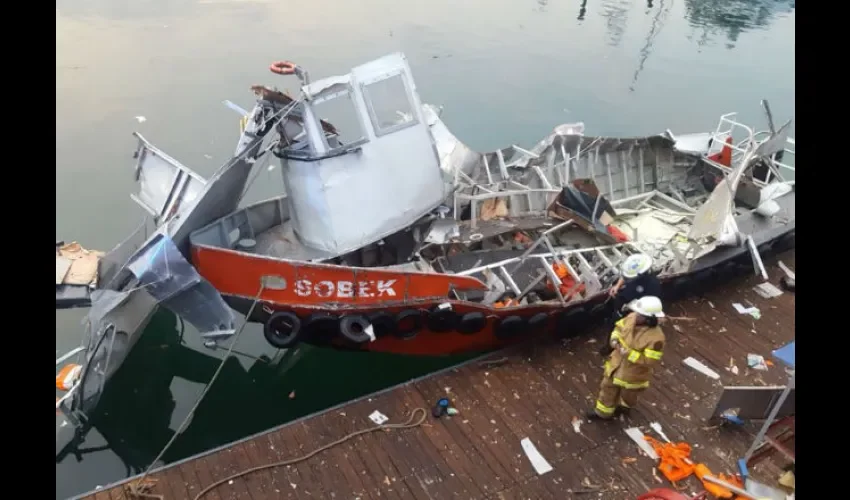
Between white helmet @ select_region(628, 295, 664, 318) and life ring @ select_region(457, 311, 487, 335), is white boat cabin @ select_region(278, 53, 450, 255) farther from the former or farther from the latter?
white helmet @ select_region(628, 295, 664, 318)

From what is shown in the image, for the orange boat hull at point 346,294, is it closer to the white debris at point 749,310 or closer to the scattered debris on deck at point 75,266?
the scattered debris on deck at point 75,266

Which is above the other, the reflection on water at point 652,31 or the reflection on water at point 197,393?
the reflection on water at point 652,31

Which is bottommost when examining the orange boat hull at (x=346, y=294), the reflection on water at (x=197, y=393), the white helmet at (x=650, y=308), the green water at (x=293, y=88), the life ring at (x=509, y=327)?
the reflection on water at (x=197, y=393)

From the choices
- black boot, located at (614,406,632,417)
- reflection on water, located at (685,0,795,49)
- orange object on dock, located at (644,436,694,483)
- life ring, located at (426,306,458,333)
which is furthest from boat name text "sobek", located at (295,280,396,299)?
reflection on water, located at (685,0,795,49)

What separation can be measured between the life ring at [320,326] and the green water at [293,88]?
1.27 meters

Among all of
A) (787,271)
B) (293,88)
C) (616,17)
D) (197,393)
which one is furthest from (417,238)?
(616,17)

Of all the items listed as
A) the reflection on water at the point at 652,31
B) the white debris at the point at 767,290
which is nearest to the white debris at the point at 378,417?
Result: the white debris at the point at 767,290

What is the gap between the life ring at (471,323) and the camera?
21.0ft

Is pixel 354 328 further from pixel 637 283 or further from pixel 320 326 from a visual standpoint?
pixel 637 283

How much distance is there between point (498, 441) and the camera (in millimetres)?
5691

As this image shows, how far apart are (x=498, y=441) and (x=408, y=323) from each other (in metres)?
1.61

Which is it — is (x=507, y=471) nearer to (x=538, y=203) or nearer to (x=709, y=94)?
(x=538, y=203)

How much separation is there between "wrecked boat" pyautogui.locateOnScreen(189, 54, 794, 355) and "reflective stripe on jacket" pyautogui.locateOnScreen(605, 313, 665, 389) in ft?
4.46

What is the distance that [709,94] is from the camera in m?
19.2
